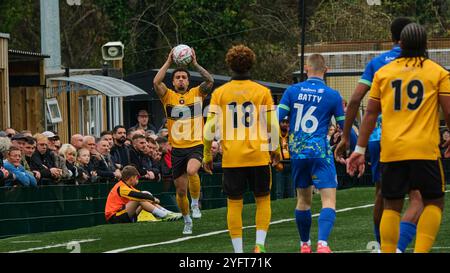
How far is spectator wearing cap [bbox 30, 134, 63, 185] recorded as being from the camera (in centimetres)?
2042

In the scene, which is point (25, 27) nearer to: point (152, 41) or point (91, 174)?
point (152, 41)

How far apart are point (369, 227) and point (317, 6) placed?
3646 cm

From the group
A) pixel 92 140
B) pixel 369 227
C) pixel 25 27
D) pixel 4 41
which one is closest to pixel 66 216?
pixel 92 140

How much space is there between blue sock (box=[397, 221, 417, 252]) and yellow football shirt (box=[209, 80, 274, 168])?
2183 millimetres

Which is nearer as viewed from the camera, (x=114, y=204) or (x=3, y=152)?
(x=3, y=152)

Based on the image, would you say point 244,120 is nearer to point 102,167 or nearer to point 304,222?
point 304,222

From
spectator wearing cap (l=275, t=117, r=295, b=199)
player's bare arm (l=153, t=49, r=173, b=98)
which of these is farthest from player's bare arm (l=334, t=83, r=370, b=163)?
spectator wearing cap (l=275, t=117, r=295, b=199)

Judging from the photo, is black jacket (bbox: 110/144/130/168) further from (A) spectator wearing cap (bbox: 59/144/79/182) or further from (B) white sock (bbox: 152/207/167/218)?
(B) white sock (bbox: 152/207/167/218)

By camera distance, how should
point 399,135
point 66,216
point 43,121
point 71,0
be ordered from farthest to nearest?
point 71,0 < point 43,121 < point 66,216 < point 399,135

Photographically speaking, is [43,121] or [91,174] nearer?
[91,174]

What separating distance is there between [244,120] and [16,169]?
6.68m

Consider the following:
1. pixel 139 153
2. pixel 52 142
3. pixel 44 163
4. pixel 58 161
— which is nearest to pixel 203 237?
pixel 44 163

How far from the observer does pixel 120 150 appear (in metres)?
23.4

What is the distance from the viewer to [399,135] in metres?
11.1
